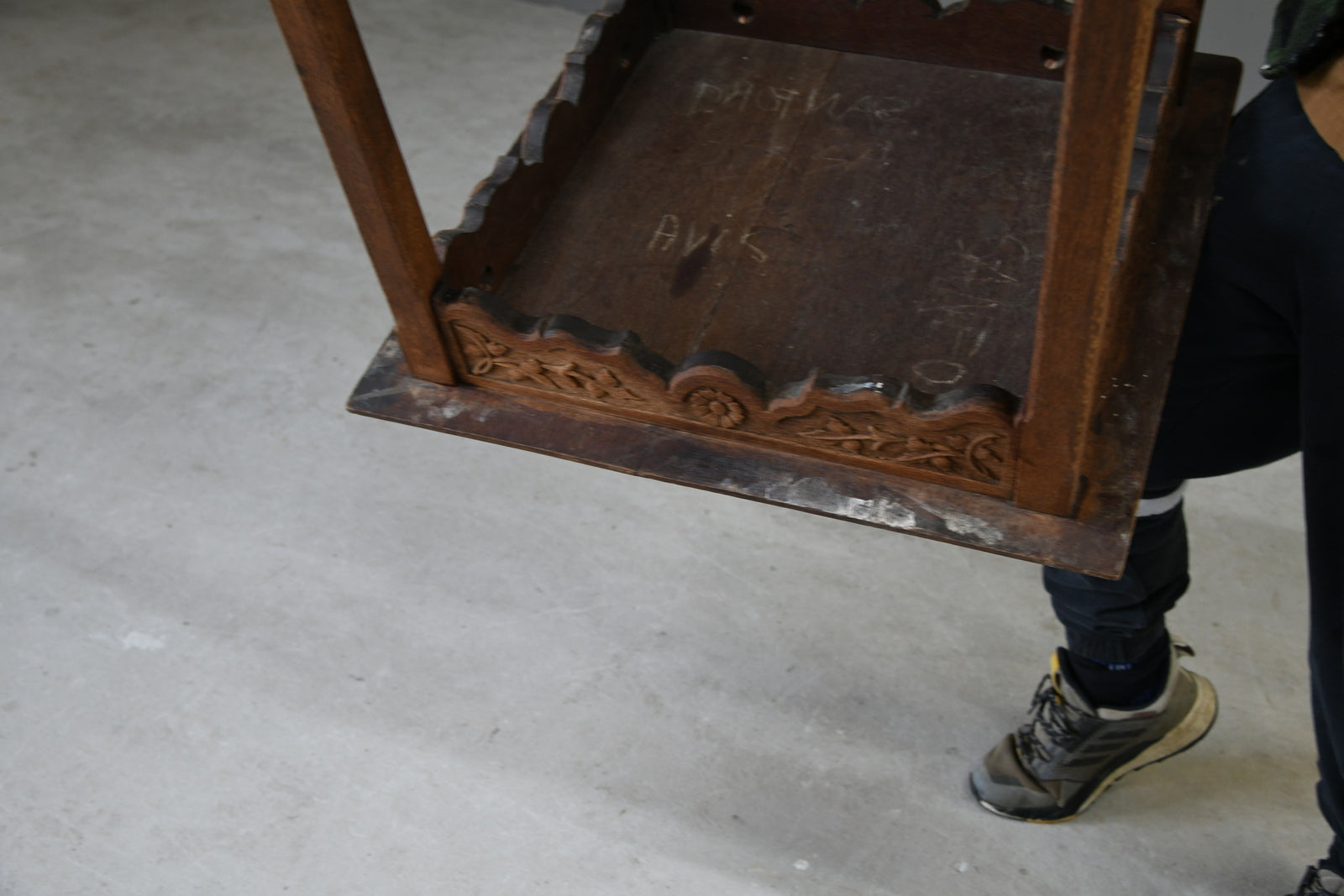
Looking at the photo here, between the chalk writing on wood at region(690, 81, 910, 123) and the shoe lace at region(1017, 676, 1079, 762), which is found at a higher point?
the chalk writing on wood at region(690, 81, 910, 123)

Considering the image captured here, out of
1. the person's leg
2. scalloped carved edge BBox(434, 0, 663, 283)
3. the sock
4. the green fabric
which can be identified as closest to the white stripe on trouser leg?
the person's leg

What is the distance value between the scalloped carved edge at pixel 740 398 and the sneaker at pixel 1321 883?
762 millimetres

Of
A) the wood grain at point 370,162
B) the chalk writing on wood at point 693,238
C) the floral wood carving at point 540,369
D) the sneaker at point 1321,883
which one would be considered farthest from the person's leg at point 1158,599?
the wood grain at point 370,162

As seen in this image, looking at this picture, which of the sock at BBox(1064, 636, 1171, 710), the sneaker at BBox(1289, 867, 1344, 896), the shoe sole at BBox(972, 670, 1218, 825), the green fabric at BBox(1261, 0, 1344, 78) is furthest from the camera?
the shoe sole at BBox(972, 670, 1218, 825)

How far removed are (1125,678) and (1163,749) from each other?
187 millimetres

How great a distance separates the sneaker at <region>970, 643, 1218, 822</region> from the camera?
4.85ft

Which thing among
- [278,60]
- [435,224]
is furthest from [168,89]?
[435,224]

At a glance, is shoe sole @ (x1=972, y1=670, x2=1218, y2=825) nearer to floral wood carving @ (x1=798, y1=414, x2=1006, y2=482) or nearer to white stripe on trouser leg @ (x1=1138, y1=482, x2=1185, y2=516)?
white stripe on trouser leg @ (x1=1138, y1=482, x2=1185, y2=516)

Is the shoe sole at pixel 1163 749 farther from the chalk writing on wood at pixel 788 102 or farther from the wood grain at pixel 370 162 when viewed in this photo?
the wood grain at pixel 370 162

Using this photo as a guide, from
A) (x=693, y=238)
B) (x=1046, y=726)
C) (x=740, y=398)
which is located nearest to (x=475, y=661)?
(x=1046, y=726)

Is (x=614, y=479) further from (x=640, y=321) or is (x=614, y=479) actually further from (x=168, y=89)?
(x=168, y=89)

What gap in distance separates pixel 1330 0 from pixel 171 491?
1712mm

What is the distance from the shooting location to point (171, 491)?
2006 mm

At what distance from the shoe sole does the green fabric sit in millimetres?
846
